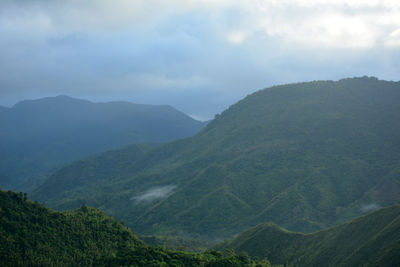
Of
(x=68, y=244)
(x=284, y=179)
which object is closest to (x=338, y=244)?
(x=68, y=244)

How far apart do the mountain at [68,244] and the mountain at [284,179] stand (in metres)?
74.8

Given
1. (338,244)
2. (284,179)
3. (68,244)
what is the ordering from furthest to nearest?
(284,179)
(338,244)
(68,244)

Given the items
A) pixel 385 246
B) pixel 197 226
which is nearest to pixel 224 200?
pixel 197 226

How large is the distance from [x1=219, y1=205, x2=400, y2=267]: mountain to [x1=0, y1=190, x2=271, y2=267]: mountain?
15.1 meters

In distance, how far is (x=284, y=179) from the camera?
153000mm

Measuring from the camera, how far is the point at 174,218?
467ft

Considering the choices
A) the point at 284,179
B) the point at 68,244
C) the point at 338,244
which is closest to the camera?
the point at 68,244

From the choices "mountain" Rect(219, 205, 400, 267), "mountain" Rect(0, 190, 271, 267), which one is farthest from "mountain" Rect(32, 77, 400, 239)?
"mountain" Rect(0, 190, 271, 267)

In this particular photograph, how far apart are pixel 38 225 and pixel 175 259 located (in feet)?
58.2

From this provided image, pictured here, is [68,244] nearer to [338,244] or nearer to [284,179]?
[338,244]

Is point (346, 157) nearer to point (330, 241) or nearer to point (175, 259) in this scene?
point (330, 241)

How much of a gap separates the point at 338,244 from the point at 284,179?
8799 centimetres

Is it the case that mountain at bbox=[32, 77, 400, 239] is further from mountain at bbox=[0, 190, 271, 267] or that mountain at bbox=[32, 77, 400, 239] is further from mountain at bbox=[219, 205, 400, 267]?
mountain at bbox=[0, 190, 271, 267]

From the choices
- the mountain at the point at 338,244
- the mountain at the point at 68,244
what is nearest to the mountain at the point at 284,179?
the mountain at the point at 338,244
